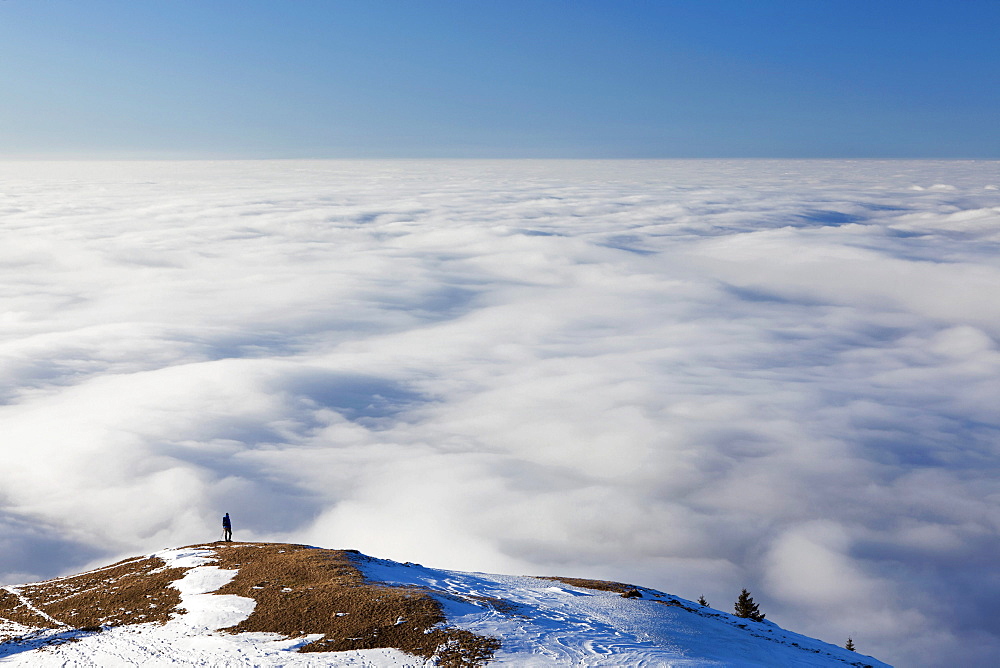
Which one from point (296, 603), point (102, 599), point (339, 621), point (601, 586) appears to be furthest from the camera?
point (601, 586)

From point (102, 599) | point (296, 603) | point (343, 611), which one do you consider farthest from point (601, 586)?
point (102, 599)

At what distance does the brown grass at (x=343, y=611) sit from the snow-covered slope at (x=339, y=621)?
0.26 ft

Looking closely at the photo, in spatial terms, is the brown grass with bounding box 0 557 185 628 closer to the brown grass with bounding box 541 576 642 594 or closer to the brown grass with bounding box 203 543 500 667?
the brown grass with bounding box 203 543 500 667

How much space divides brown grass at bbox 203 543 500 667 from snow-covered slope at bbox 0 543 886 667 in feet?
0.26

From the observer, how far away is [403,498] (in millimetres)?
186375

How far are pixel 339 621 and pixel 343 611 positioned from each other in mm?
885

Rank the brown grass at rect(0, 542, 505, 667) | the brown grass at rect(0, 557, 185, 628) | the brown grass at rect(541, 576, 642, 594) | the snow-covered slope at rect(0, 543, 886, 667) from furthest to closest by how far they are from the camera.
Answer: the brown grass at rect(541, 576, 642, 594) → the brown grass at rect(0, 557, 185, 628) → the brown grass at rect(0, 542, 505, 667) → the snow-covered slope at rect(0, 543, 886, 667)

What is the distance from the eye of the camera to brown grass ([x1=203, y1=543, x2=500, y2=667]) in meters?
32.1

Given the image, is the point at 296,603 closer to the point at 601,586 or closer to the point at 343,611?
the point at 343,611

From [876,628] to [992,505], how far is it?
6194cm

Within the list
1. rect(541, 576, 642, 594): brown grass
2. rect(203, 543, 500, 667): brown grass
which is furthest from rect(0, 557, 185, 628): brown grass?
rect(541, 576, 642, 594): brown grass

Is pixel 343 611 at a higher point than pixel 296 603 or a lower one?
lower

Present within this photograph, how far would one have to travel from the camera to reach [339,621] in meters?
34.1

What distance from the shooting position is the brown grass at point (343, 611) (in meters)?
32.1
